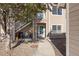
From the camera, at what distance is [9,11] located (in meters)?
7.77

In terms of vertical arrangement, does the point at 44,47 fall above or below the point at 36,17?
below

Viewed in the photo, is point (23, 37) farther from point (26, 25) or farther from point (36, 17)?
point (36, 17)

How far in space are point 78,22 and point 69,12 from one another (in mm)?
905

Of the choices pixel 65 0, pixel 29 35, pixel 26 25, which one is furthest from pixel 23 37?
pixel 65 0

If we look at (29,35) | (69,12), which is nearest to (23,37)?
(29,35)

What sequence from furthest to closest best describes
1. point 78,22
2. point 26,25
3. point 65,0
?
point 26,25
point 78,22
point 65,0

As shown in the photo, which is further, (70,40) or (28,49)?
(28,49)

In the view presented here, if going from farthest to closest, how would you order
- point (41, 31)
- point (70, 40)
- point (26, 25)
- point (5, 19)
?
point (5, 19), point (26, 25), point (41, 31), point (70, 40)

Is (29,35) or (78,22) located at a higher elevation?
(78,22)

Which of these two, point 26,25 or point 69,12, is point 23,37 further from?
point 69,12

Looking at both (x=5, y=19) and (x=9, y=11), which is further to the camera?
(x=5, y=19)

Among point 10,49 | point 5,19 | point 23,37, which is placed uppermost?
point 5,19

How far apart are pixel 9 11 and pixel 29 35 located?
6.05 feet

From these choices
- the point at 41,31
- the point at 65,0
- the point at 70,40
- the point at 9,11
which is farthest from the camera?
the point at 9,11
